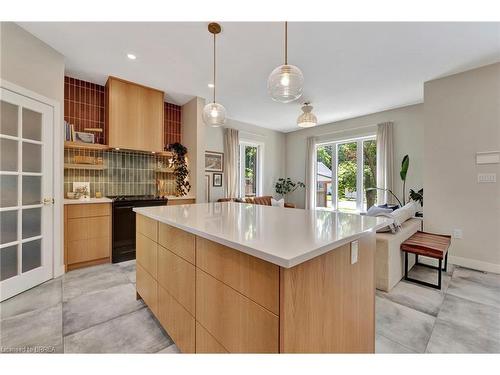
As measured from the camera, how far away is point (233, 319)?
1018 millimetres

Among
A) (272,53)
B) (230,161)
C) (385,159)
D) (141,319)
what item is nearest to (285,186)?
(230,161)

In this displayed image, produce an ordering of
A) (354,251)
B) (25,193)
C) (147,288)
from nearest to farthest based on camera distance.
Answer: (354,251), (147,288), (25,193)

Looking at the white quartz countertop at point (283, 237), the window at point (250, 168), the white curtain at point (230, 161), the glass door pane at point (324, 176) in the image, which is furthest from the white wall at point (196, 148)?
the glass door pane at point (324, 176)

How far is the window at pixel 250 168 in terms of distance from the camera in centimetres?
606

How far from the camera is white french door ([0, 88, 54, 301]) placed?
7.24 ft

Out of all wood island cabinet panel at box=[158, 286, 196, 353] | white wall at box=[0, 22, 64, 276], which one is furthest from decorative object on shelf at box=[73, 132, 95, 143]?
wood island cabinet panel at box=[158, 286, 196, 353]

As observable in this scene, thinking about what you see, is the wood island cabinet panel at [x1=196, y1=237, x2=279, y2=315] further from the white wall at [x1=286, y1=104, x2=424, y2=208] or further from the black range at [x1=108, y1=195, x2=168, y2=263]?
the white wall at [x1=286, y1=104, x2=424, y2=208]

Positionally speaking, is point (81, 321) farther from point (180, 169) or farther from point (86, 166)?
point (180, 169)

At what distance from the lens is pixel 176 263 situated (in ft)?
4.89

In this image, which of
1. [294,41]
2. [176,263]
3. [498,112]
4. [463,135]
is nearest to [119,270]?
[176,263]

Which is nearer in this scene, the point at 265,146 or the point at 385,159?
the point at 385,159

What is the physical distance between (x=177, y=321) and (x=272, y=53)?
2.87 m
